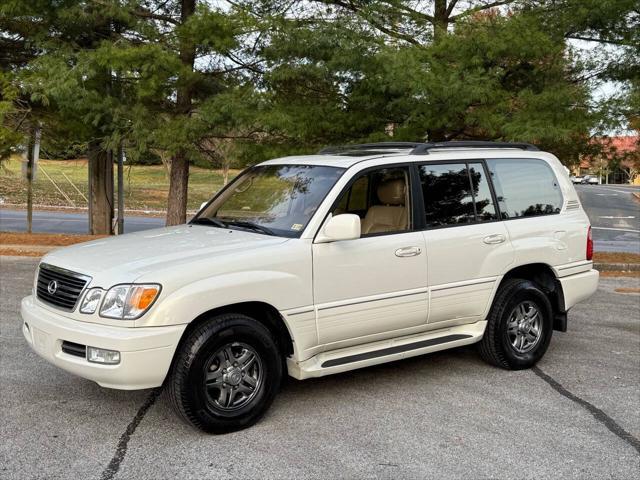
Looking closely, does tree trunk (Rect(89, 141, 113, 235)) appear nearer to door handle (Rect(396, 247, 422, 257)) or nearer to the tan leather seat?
the tan leather seat

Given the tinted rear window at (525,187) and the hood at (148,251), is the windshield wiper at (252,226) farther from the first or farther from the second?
the tinted rear window at (525,187)

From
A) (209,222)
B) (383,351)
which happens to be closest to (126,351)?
(209,222)

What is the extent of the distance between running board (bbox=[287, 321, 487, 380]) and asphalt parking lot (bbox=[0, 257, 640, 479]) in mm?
303

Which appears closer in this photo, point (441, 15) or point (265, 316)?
point (265, 316)

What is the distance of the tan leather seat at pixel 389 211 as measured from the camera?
218 inches

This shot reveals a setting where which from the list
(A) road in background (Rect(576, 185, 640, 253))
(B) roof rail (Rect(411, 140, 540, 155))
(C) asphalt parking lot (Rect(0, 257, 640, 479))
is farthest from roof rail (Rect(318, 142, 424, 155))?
(A) road in background (Rect(576, 185, 640, 253))

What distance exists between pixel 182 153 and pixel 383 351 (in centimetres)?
913

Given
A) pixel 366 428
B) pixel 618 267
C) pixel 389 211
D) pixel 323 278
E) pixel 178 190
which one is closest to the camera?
pixel 366 428

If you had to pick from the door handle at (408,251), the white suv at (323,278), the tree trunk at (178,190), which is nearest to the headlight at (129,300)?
the white suv at (323,278)

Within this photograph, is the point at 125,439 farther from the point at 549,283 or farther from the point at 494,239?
the point at 549,283

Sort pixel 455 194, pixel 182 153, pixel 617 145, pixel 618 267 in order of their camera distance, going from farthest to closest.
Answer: pixel 182 153, pixel 617 145, pixel 618 267, pixel 455 194

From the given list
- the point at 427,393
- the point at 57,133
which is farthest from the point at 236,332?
the point at 57,133

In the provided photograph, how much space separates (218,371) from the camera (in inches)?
179

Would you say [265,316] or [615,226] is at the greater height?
[265,316]
